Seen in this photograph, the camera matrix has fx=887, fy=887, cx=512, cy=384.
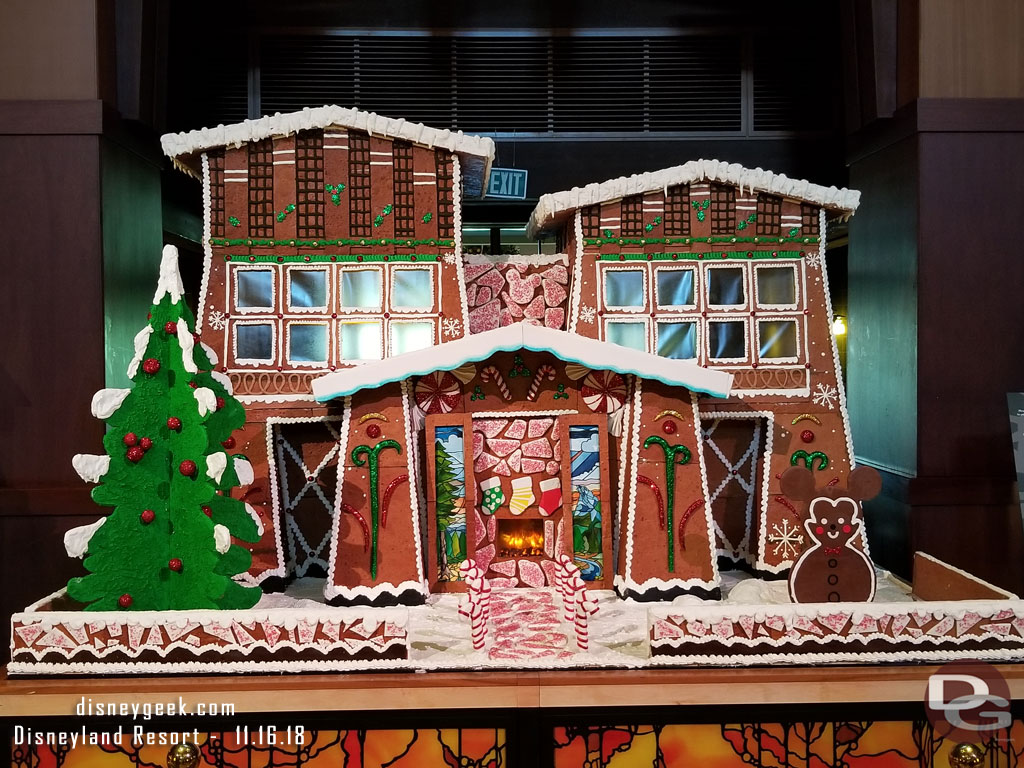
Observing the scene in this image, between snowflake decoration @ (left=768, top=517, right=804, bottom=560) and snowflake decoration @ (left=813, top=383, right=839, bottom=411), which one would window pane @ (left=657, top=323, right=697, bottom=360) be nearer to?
snowflake decoration @ (left=813, top=383, right=839, bottom=411)

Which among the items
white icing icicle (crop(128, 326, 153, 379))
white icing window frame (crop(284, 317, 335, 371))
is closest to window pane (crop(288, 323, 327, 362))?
white icing window frame (crop(284, 317, 335, 371))

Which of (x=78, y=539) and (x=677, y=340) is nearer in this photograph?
(x=78, y=539)

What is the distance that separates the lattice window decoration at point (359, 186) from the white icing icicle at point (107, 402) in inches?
50.7

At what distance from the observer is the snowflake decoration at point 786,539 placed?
13.4 feet

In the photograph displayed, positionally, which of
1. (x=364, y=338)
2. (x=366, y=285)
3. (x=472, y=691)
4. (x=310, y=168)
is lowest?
(x=472, y=691)

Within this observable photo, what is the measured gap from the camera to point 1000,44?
4.08 metres

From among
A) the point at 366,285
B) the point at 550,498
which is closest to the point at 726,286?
the point at 550,498

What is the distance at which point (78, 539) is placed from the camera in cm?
323

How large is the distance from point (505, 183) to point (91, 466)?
8.53 feet

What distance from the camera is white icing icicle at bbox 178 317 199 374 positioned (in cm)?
329

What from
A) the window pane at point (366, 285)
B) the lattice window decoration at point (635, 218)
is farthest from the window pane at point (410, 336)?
the lattice window decoration at point (635, 218)

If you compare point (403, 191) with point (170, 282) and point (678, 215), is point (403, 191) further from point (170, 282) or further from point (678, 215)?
point (678, 215)

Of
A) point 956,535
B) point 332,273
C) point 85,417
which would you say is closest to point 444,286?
point 332,273

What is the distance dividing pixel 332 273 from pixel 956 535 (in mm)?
3112
